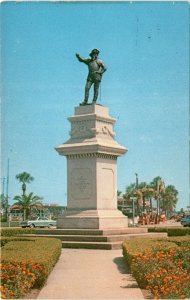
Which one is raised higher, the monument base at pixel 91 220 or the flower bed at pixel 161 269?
the monument base at pixel 91 220

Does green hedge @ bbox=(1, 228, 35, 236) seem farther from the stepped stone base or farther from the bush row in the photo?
the bush row

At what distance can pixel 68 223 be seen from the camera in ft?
76.9

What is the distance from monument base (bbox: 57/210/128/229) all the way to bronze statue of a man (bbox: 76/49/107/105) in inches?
223

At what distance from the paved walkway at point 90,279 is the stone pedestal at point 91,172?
18.6 ft

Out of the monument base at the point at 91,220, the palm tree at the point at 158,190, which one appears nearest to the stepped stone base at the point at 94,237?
the monument base at the point at 91,220

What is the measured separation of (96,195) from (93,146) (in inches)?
88.0

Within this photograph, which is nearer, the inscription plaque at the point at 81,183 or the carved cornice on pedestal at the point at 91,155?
the carved cornice on pedestal at the point at 91,155

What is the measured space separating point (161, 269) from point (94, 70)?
1635 cm

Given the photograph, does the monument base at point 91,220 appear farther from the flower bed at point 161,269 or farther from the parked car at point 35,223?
the parked car at point 35,223

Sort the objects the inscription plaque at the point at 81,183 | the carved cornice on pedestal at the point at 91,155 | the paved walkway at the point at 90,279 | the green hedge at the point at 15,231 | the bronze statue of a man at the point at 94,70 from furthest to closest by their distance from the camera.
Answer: the green hedge at the point at 15,231, the bronze statue of a man at the point at 94,70, the inscription plaque at the point at 81,183, the carved cornice on pedestal at the point at 91,155, the paved walkway at the point at 90,279

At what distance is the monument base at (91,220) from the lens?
886 inches

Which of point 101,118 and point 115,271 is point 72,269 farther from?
point 101,118

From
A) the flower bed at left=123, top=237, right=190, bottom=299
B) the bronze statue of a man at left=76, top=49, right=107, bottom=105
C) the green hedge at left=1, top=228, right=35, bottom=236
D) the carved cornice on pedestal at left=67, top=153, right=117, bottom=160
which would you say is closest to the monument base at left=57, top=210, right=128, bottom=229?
the carved cornice on pedestal at left=67, top=153, right=117, bottom=160

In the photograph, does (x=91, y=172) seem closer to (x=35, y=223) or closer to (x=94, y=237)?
(x=94, y=237)
